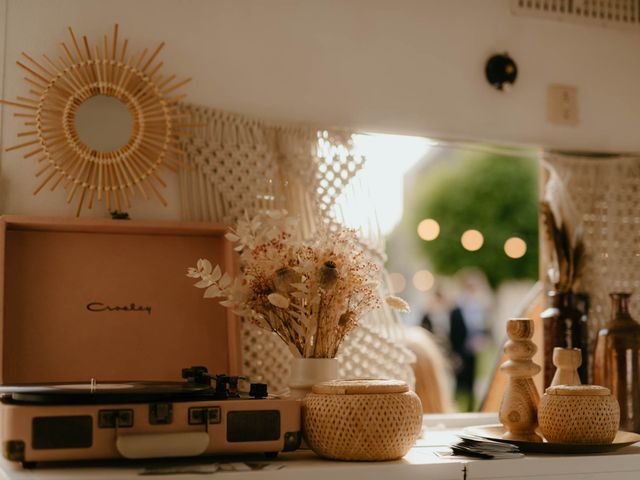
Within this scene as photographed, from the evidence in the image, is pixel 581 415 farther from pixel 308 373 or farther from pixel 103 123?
pixel 103 123

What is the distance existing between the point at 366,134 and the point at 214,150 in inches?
17.2

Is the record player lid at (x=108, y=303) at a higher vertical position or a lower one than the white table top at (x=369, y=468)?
higher

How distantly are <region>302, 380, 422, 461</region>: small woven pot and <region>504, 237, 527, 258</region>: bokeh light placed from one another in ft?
25.5

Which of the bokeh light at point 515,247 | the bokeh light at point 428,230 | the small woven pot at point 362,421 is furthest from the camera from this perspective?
the bokeh light at point 428,230

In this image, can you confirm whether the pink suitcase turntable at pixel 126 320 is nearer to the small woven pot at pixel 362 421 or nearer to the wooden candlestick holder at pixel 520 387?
the small woven pot at pixel 362 421

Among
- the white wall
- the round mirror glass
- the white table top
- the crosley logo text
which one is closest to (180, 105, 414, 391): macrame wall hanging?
the white wall

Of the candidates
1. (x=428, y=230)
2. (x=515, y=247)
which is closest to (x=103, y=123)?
(x=515, y=247)

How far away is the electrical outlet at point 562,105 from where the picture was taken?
2.41 m

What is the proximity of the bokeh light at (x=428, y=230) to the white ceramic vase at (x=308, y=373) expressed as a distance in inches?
301

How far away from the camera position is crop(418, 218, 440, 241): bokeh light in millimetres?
9453

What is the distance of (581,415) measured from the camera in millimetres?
1623

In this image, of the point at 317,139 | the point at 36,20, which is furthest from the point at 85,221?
the point at 317,139

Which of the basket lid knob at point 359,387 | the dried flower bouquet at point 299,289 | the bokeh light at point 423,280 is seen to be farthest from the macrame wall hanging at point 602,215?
the bokeh light at point 423,280

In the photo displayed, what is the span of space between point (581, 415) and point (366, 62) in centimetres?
110
